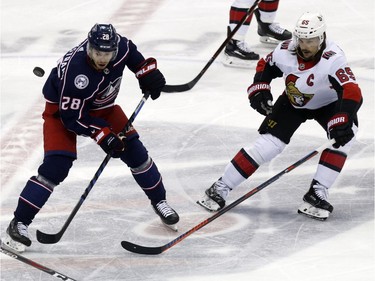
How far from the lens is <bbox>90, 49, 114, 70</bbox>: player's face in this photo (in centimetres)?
418

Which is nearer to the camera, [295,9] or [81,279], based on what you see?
[81,279]

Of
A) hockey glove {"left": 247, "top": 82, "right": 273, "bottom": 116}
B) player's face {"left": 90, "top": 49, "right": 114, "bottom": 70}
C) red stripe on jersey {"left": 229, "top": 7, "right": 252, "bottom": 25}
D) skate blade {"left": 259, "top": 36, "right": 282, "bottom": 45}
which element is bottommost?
skate blade {"left": 259, "top": 36, "right": 282, "bottom": 45}

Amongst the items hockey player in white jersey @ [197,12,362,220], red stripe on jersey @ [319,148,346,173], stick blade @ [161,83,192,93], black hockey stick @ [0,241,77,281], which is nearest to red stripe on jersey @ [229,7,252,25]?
stick blade @ [161,83,192,93]

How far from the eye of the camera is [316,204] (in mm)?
4703

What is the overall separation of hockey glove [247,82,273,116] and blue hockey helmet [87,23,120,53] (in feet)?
2.53

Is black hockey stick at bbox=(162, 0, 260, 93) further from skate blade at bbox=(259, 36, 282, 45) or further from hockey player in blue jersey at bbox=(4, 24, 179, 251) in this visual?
hockey player in blue jersey at bbox=(4, 24, 179, 251)

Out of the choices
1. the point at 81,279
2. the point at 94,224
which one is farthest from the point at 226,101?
the point at 81,279

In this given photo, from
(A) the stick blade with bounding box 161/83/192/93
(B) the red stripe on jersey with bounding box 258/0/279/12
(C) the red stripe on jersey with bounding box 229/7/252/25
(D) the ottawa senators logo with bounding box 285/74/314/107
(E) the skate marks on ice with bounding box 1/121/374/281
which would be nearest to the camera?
(E) the skate marks on ice with bounding box 1/121/374/281

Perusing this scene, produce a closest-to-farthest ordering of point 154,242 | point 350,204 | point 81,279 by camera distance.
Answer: point 81,279 < point 154,242 < point 350,204

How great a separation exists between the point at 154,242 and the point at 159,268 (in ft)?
0.82

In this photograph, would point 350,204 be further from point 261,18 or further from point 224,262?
point 261,18

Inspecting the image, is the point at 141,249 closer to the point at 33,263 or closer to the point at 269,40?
the point at 33,263

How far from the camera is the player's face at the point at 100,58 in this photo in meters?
4.18

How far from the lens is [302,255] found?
438cm
